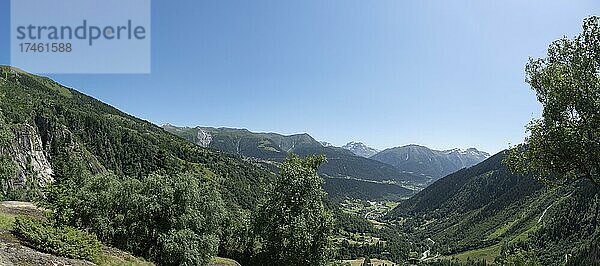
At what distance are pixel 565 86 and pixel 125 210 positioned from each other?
92.0 feet

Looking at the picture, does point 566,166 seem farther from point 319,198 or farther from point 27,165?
point 27,165

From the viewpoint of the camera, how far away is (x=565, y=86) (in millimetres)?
12828

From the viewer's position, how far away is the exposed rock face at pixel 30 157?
514ft

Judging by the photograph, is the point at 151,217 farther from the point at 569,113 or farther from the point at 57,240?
the point at 569,113

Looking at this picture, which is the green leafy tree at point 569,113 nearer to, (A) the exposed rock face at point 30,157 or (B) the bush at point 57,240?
(B) the bush at point 57,240

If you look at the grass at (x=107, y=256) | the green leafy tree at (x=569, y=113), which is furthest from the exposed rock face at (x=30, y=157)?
the green leafy tree at (x=569, y=113)

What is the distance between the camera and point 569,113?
43.4 ft

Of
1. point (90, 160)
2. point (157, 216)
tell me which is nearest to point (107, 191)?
point (157, 216)

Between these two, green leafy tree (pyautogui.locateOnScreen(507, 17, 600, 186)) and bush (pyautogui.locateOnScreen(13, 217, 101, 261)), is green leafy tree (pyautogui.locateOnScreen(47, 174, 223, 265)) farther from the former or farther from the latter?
green leafy tree (pyautogui.locateOnScreen(507, 17, 600, 186))

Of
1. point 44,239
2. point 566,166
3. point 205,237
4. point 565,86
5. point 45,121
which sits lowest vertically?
point 205,237

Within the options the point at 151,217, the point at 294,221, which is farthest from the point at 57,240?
Result: the point at 294,221

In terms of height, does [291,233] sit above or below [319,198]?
below

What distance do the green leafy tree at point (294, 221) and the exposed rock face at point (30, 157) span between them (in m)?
151

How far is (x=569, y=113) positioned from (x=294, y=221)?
62.4 ft
